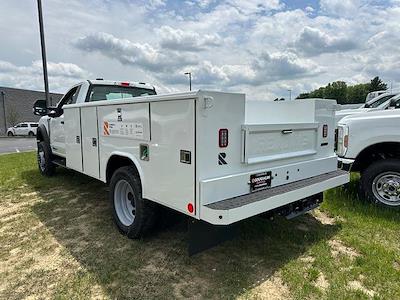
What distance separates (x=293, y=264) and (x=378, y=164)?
2.58 m

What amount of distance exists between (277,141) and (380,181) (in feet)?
8.21

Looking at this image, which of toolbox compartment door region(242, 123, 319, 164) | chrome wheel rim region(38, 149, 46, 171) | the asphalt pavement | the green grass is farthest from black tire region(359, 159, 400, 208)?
the asphalt pavement

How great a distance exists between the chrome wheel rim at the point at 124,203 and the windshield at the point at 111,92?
87.7 inches

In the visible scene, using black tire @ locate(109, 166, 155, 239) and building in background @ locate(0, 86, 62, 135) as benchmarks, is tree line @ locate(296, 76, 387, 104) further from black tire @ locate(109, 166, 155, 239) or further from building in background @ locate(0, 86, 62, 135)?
black tire @ locate(109, 166, 155, 239)

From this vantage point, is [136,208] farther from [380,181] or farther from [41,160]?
[41,160]

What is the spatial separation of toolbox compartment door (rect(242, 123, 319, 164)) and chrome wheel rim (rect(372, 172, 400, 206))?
5.45ft

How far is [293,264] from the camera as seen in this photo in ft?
11.2

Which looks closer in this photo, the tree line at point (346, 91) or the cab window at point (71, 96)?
the cab window at point (71, 96)

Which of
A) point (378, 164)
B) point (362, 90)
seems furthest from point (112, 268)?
point (362, 90)

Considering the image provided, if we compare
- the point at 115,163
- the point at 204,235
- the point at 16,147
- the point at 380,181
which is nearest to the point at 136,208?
the point at 115,163

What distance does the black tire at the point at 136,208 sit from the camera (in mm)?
3678

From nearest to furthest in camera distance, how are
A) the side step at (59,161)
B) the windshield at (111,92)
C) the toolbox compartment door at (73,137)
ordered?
1. the toolbox compartment door at (73,137)
2. the windshield at (111,92)
3. the side step at (59,161)

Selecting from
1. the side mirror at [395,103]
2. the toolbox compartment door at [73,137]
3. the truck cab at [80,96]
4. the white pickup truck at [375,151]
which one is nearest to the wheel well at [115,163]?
the toolbox compartment door at [73,137]

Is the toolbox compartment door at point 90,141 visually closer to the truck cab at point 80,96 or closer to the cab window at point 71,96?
the truck cab at point 80,96
